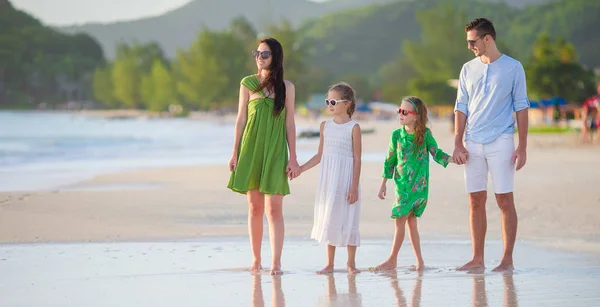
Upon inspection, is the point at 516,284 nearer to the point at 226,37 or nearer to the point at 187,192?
the point at 187,192

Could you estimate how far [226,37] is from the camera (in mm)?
163750

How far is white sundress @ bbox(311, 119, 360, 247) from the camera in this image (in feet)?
22.2

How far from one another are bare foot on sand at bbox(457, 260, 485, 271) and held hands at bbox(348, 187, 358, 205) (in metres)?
0.84

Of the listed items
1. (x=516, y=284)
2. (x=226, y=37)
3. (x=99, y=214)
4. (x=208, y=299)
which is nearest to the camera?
(x=208, y=299)

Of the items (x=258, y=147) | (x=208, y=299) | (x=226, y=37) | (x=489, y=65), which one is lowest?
(x=208, y=299)

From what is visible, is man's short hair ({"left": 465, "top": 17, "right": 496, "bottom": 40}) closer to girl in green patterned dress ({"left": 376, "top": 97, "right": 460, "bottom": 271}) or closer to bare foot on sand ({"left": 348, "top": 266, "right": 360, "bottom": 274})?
girl in green patterned dress ({"left": 376, "top": 97, "right": 460, "bottom": 271})

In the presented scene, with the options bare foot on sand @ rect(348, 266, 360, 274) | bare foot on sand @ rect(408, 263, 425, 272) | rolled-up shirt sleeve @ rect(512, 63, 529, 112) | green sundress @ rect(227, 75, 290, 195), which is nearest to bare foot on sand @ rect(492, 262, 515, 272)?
bare foot on sand @ rect(408, 263, 425, 272)

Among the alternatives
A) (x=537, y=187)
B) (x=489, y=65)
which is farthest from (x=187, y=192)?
(x=489, y=65)

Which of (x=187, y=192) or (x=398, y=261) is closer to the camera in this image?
(x=398, y=261)

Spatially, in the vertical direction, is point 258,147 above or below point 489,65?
below

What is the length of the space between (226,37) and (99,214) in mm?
154340

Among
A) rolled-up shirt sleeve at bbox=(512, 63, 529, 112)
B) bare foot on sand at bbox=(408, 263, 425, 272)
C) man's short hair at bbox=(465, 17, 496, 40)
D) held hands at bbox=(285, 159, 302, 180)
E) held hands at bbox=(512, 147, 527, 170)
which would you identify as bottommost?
bare foot on sand at bbox=(408, 263, 425, 272)

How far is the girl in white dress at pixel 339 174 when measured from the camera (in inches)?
266

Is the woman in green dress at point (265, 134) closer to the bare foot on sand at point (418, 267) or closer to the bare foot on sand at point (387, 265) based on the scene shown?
the bare foot on sand at point (387, 265)
